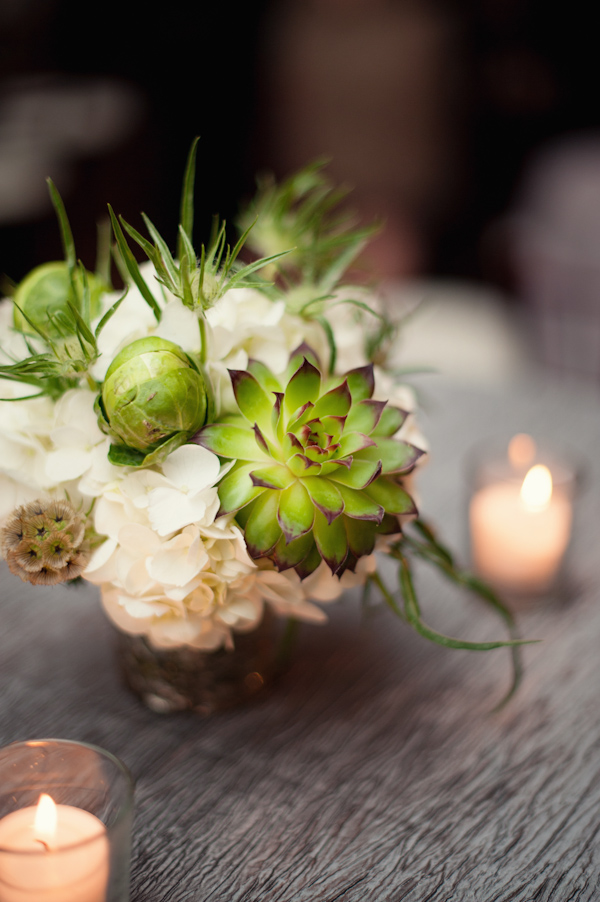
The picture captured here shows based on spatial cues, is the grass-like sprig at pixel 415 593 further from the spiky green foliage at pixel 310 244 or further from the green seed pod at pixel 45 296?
the green seed pod at pixel 45 296

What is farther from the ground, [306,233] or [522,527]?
[306,233]

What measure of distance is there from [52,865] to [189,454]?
22 cm

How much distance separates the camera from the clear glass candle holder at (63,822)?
0.38 meters

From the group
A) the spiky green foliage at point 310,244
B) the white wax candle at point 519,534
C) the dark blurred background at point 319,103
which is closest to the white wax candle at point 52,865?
the spiky green foliage at point 310,244

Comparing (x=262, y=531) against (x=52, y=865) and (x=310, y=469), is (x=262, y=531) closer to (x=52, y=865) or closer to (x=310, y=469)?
(x=310, y=469)

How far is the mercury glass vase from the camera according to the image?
0.58 metres

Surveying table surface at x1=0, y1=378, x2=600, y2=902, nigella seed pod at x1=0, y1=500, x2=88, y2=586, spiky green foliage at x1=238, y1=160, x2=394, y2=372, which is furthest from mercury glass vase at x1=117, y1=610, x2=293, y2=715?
spiky green foliage at x1=238, y1=160, x2=394, y2=372

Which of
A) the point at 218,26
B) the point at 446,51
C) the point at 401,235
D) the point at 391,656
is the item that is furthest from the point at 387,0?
the point at 391,656

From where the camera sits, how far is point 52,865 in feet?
1.23

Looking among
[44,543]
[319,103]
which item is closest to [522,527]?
[44,543]

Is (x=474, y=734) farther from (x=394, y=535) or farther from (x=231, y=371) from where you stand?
(x=231, y=371)

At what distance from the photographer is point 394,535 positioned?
0.51 m

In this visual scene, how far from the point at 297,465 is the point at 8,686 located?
0.33 metres

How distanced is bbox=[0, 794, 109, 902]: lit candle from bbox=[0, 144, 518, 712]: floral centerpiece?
12 cm
